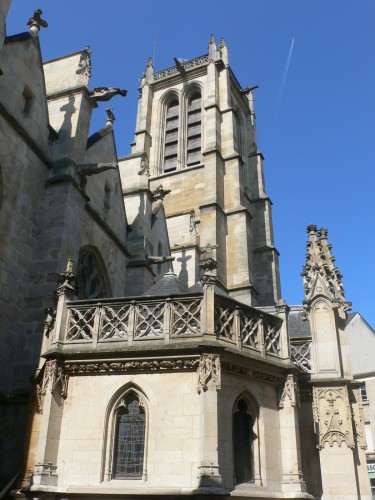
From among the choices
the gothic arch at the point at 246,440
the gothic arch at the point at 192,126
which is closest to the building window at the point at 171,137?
the gothic arch at the point at 192,126

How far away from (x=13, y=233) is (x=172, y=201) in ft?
72.4

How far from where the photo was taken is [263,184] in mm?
38250

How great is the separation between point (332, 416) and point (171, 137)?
31021 mm

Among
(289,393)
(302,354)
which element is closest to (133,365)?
(289,393)

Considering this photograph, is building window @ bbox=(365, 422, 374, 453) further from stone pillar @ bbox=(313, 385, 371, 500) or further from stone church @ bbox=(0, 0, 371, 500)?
stone pillar @ bbox=(313, 385, 371, 500)

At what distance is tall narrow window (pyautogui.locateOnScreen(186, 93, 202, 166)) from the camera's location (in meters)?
37.0

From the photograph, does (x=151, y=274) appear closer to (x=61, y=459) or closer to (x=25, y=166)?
(x=25, y=166)

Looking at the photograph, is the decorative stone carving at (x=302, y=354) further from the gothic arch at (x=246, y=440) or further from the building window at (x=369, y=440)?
the building window at (x=369, y=440)

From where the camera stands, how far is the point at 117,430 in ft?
29.0

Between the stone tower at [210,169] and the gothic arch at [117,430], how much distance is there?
13673 mm

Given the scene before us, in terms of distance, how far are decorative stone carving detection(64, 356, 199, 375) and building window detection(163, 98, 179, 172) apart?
28719mm

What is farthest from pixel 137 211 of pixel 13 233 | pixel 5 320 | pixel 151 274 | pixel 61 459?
pixel 61 459

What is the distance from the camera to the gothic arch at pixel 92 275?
15.5m

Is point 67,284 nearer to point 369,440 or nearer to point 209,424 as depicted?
point 209,424
